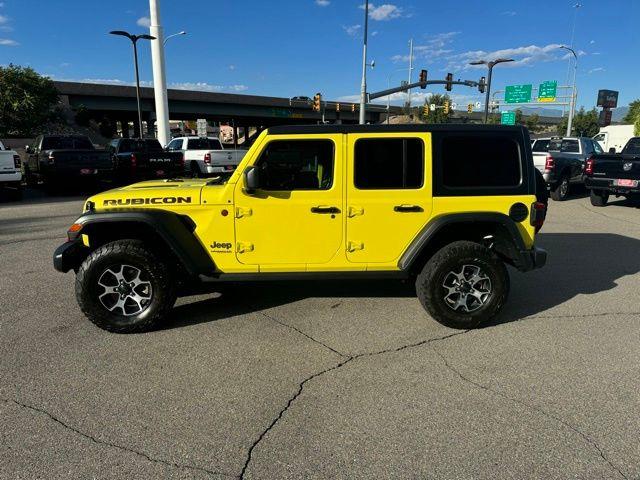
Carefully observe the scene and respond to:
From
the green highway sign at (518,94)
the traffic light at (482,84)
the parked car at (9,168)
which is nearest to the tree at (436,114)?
the green highway sign at (518,94)

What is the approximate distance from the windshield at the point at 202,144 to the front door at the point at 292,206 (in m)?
16.4

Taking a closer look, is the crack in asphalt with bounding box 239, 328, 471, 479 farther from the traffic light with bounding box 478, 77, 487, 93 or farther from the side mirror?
the traffic light with bounding box 478, 77, 487, 93

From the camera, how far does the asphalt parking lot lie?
2.50m

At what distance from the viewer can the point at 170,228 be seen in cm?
398

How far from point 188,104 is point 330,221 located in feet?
199

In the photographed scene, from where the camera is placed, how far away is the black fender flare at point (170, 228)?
12.8 feet

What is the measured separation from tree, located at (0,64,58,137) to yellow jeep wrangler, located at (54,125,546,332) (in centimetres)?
3720

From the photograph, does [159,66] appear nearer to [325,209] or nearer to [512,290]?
[325,209]

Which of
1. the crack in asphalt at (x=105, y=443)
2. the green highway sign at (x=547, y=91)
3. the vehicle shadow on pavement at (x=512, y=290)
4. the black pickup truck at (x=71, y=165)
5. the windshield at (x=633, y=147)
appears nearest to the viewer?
the crack in asphalt at (x=105, y=443)

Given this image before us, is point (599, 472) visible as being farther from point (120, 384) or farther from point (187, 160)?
point (187, 160)

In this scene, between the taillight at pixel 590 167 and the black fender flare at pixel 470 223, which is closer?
the black fender flare at pixel 470 223

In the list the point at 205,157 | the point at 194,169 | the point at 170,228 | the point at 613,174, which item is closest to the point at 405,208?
the point at 170,228

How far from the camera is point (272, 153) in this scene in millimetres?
4059

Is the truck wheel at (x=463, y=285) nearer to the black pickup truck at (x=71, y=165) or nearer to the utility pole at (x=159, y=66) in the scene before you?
the black pickup truck at (x=71, y=165)
